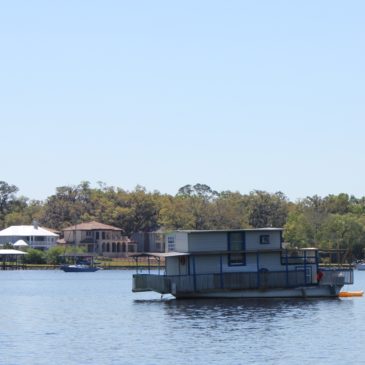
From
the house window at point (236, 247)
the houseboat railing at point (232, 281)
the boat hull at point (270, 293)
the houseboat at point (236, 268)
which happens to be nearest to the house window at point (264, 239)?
the houseboat at point (236, 268)

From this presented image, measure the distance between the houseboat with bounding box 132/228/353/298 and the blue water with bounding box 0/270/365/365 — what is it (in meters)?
1.05

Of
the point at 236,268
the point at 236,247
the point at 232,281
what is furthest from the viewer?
the point at 236,247

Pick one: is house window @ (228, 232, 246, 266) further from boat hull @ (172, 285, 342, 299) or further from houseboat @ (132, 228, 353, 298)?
boat hull @ (172, 285, 342, 299)

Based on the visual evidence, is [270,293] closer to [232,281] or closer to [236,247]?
[232,281]

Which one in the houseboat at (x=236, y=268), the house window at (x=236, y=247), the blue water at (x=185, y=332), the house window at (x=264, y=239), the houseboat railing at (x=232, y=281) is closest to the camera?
the blue water at (x=185, y=332)

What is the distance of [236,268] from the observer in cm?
9538

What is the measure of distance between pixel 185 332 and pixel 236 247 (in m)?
24.0

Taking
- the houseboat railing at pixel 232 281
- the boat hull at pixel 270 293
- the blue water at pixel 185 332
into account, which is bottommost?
the blue water at pixel 185 332

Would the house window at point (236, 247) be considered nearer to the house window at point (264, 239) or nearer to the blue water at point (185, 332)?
the house window at point (264, 239)

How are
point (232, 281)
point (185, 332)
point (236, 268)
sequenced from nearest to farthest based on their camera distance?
point (185, 332), point (232, 281), point (236, 268)

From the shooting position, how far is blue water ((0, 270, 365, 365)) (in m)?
61.2

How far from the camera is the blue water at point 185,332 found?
2408 inches

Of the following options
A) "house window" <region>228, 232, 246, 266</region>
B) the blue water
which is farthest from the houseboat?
the blue water

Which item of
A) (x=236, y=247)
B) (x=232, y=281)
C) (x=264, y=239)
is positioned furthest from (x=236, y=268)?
(x=264, y=239)
